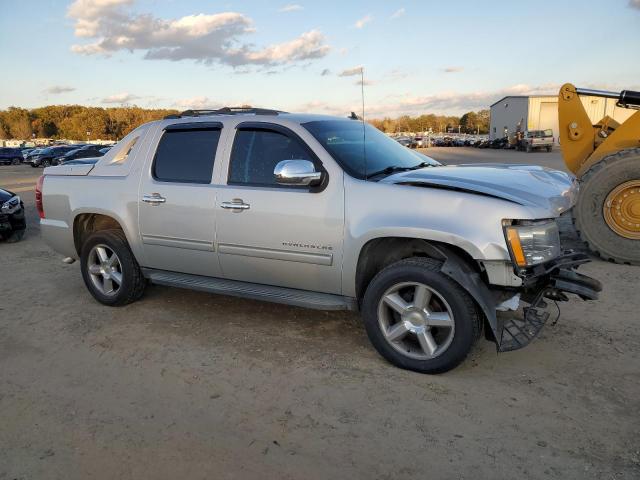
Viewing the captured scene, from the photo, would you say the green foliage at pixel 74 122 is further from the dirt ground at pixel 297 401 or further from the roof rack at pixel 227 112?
the dirt ground at pixel 297 401

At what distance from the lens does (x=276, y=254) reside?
4023mm

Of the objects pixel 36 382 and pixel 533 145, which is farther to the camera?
pixel 533 145

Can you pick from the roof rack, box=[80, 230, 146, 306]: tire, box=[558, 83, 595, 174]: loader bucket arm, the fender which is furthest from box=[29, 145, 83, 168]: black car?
the fender

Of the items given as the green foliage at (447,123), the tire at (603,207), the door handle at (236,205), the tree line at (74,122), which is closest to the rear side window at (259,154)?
the door handle at (236,205)

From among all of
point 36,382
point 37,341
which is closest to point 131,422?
point 36,382

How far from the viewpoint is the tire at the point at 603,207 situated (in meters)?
6.22

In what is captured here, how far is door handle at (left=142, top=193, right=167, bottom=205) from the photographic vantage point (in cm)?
456

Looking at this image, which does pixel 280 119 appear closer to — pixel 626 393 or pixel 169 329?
pixel 169 329

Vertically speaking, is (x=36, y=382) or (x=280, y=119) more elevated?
(x=280, y=119)

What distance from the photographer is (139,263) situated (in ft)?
16.2

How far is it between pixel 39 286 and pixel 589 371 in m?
5.84

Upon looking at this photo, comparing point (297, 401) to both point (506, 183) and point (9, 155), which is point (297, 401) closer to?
point (506, 183)

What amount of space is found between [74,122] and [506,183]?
12634cm

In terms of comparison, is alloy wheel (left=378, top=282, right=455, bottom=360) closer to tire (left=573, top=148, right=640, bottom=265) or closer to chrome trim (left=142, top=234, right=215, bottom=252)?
chrome trim (left=142, top=234, right=215, bottom=252)
